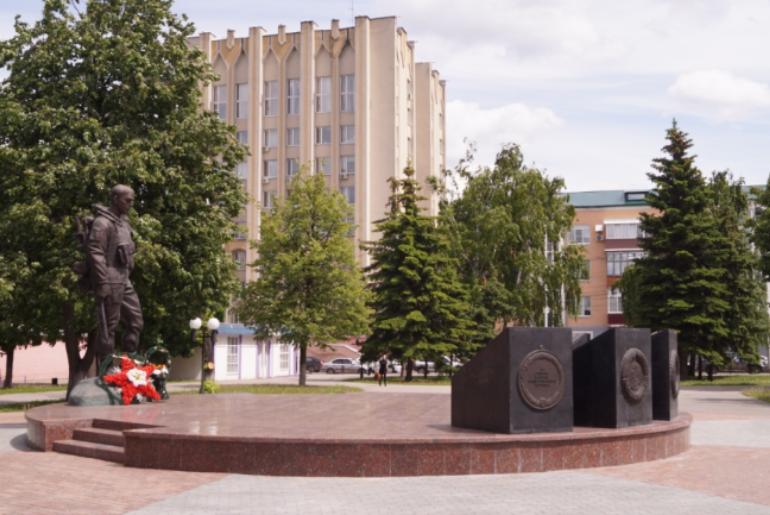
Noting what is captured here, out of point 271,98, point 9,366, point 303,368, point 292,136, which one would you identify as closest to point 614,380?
point 303,368

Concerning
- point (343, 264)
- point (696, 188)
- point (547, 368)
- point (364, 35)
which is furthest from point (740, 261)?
point (547, 368)

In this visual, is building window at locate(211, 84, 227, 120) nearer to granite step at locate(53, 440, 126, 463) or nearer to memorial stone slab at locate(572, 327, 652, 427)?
granite step at locate(53, 440, 126, 463)

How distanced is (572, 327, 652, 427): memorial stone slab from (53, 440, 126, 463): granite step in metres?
6.27

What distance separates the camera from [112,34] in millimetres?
24797

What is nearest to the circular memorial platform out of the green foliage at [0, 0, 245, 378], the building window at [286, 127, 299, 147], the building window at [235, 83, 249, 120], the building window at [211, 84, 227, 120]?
the green foliage at [0, 0, 245, 378]

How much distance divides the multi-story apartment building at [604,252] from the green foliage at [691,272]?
2689 cm

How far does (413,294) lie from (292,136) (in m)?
25.2

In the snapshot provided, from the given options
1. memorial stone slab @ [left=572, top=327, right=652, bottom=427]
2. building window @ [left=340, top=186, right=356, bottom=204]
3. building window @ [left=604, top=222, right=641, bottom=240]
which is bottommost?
memorial stone slab @ [left=572, top=327, right=652, bottom=427]

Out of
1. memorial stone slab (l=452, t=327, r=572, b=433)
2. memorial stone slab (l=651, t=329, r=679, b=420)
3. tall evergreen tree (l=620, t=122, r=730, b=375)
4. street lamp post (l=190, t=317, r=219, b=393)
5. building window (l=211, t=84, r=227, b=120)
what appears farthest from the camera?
building window (l=211, t=84, r=227, b=120)

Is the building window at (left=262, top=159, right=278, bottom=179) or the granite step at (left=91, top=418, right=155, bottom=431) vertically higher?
the building window at (left=262, top=159, right=278, bottom=179)

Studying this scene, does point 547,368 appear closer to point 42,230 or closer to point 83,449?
point 83,449

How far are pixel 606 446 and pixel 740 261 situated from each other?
3502 centimetres

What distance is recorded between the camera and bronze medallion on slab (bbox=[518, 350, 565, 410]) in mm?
10656

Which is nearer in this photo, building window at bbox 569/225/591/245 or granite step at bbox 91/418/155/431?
granite step at bbox 91/418/155/431
